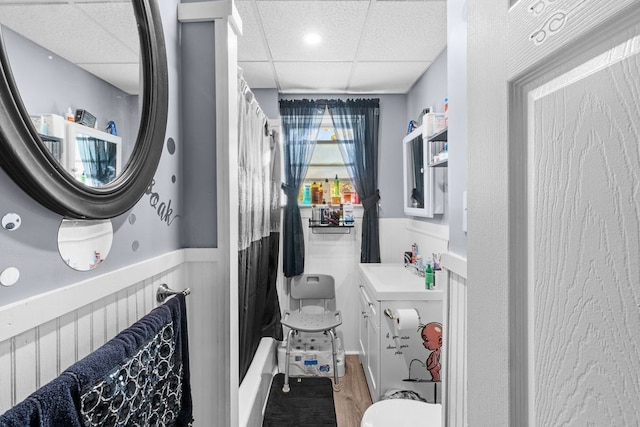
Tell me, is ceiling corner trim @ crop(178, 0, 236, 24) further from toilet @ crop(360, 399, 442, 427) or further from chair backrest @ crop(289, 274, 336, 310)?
chair backrest @ crop(289, 274, 336, 310)

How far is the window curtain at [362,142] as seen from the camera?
3186mm

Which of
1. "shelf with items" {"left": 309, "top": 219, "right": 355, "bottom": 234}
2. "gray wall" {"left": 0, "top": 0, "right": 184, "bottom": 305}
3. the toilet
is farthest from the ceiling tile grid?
the toilet

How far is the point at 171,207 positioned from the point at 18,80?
25.6 inches

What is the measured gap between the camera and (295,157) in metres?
3.17

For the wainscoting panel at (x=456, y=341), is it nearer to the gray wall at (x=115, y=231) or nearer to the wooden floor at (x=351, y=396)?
the gray wall at (x=115, y=231)

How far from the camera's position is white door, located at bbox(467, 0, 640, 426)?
1.10 feet

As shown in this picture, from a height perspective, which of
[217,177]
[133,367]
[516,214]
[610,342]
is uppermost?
[217,177]

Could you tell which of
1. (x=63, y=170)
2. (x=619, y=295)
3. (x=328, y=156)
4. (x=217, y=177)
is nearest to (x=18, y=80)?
(x=63, y=170)

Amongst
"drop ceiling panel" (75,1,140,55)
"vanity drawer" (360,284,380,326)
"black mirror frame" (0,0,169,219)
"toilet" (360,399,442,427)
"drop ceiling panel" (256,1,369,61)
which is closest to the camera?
"black mirror frame" (0,0,169,219)

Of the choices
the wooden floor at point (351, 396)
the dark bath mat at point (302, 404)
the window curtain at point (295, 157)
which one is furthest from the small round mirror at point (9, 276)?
the window curtain at point (295, 157)

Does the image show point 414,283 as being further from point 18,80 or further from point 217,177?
point 18,80

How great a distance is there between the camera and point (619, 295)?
1.11 ft

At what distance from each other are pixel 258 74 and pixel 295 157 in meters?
0.73

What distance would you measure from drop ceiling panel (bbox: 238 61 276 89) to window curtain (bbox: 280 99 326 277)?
23 centimetres
